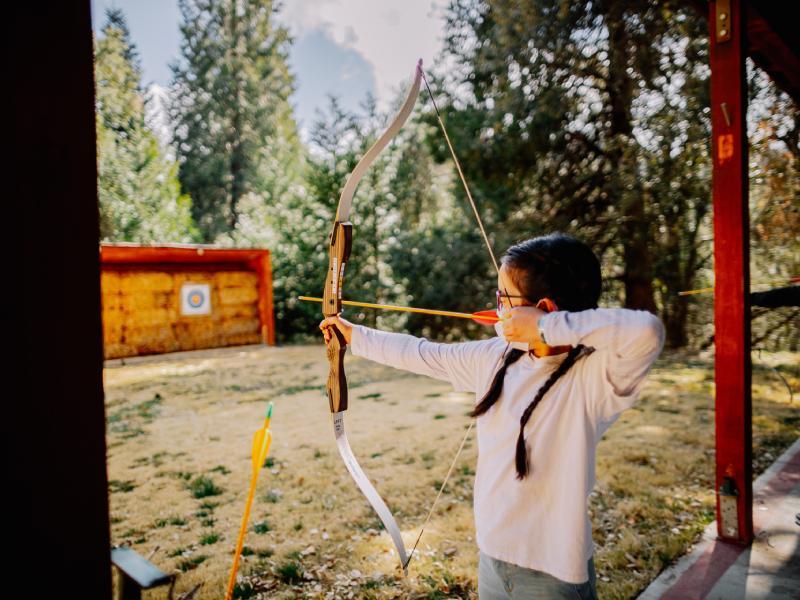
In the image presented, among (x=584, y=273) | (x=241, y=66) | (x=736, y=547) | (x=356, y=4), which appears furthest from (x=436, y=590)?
(x=241, y=66)

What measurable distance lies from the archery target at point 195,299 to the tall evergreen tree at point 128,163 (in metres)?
4.92

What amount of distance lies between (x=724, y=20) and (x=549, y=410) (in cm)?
188

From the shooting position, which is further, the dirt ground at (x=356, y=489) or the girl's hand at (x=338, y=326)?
the dirt ground at (x=356, y=489)

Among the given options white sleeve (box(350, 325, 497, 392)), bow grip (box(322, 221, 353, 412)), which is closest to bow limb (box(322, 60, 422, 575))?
bow grip (box(322, 221, 353, 412))

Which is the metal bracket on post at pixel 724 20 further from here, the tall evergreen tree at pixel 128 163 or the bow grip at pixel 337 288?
the tall evergreen tree at pixel 128 163

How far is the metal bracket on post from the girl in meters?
1.59

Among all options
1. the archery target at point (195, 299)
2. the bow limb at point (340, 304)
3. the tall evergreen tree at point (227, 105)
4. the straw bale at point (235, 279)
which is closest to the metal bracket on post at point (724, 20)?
the bow limb at point (340, 304)

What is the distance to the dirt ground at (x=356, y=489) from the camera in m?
2.08

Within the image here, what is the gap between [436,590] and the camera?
1.94m

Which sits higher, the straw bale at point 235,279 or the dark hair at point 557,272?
the straw bale at point 235,279

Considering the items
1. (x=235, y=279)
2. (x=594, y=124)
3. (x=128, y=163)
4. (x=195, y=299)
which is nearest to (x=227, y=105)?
(x=128, y=163)

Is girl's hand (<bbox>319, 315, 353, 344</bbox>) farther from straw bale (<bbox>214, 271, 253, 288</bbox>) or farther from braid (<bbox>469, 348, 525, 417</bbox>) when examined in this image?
straw bale (<bbox>214, 271, 253, 288</bbox>)

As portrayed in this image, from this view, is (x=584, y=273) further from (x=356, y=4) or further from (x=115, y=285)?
(x=356, y=4)

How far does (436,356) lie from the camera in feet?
3.83
